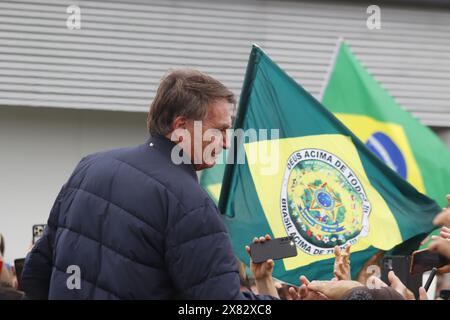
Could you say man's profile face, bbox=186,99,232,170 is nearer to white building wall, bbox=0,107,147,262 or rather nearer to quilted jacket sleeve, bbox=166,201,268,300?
quilted jacket sleeve, bbox=166,201,268,300

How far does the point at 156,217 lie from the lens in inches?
100.0

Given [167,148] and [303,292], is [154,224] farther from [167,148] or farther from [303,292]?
[303,292]

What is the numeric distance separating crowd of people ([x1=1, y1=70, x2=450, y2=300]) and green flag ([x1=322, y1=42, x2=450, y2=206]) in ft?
15.2

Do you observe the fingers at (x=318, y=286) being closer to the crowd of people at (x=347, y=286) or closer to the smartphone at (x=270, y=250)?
the crowd of people at (x=347, y=286)

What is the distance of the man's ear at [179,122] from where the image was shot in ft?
8.93

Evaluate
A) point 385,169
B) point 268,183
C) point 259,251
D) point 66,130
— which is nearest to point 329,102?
point 385,169

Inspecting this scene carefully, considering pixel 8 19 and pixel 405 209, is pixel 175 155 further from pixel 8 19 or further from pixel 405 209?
pixel 8 19

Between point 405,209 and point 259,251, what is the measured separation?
2.70 metres

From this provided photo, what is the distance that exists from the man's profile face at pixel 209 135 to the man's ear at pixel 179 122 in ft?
0.05

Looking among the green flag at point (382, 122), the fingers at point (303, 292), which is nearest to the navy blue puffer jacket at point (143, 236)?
the fingers at point (303, 292)

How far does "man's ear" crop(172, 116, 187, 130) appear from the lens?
8.93 feet

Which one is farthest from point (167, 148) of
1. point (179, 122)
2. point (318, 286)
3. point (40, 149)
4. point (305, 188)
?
point (40, 149)

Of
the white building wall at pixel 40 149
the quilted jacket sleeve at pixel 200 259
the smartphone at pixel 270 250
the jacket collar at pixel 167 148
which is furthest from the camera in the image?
the white building wall at pixel 40 149

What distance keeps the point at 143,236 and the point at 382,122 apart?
17.0 feet
